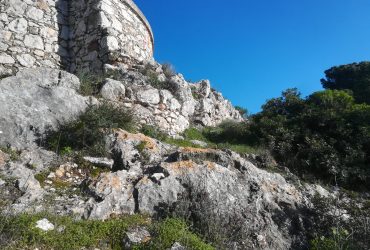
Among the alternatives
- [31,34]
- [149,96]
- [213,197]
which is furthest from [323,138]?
[31,34]

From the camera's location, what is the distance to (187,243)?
4395mm

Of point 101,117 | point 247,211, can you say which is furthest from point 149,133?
point 247,211

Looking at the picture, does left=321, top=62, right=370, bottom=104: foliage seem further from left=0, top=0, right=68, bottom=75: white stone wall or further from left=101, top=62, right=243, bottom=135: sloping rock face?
left=0, top=0, right=68, bottom=75: white stone wall

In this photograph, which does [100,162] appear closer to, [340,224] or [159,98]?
[159,98]

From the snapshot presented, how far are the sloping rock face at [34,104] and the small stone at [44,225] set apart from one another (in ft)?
7.49

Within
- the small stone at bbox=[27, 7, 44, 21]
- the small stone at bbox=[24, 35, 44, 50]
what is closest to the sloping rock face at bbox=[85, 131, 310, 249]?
the small stone at bbox=[24, 35, 44, 50]

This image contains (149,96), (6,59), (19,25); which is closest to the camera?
(149,96)

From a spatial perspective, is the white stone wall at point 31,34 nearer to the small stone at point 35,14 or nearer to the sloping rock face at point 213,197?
the small stone at point 35,14

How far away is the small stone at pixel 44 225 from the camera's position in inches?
168

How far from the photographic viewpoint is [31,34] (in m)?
10.1

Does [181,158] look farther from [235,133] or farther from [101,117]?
[235,133]

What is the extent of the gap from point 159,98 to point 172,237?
16.9 feet

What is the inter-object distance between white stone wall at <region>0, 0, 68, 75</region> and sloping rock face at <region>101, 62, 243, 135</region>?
1.73 meters

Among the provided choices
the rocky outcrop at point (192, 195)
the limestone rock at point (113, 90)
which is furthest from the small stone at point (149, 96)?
the rocky outcrop at point (192, 195)
